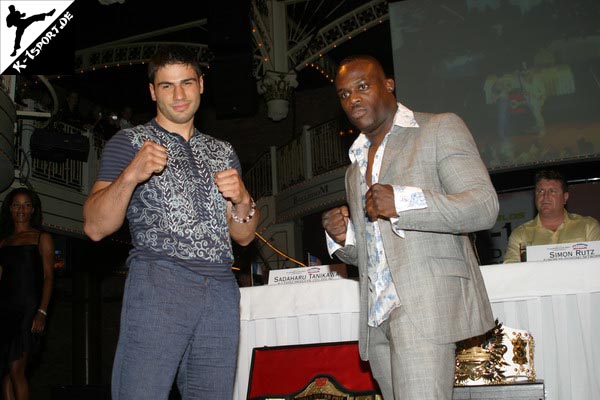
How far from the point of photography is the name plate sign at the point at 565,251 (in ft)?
10.6

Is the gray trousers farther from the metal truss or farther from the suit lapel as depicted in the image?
the metal truss

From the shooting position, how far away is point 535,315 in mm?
3094

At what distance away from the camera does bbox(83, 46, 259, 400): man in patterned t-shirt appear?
71.0 inches

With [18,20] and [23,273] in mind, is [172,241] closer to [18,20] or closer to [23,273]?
[23,273]

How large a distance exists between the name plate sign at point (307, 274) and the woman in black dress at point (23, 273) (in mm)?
2333

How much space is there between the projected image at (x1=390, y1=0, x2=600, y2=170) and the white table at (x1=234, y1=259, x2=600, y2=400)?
15.9ft

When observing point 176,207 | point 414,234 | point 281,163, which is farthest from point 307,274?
point 281,163

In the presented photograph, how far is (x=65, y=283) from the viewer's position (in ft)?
41.6

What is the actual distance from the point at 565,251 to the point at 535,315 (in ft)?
1.36

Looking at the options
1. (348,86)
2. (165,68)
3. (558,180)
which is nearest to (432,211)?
(348,86)

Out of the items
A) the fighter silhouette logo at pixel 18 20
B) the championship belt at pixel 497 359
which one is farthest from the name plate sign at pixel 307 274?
the fighter silhouette logo at pixel 18 20

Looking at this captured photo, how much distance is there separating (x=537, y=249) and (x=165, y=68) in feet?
7.26

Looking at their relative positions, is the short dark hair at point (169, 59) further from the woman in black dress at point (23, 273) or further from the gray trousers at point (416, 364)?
the woman in black dress at point (23, 273)

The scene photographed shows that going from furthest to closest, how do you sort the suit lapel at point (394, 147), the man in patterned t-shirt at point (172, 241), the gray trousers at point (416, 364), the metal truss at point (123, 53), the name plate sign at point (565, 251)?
the metal truss at point (123, 53), the name plate sign at point (565, 251), the suit lapel at point (394, 147), the gray trousers at point (416, 364), the man in patterned t-shirt at point (172, 241)
